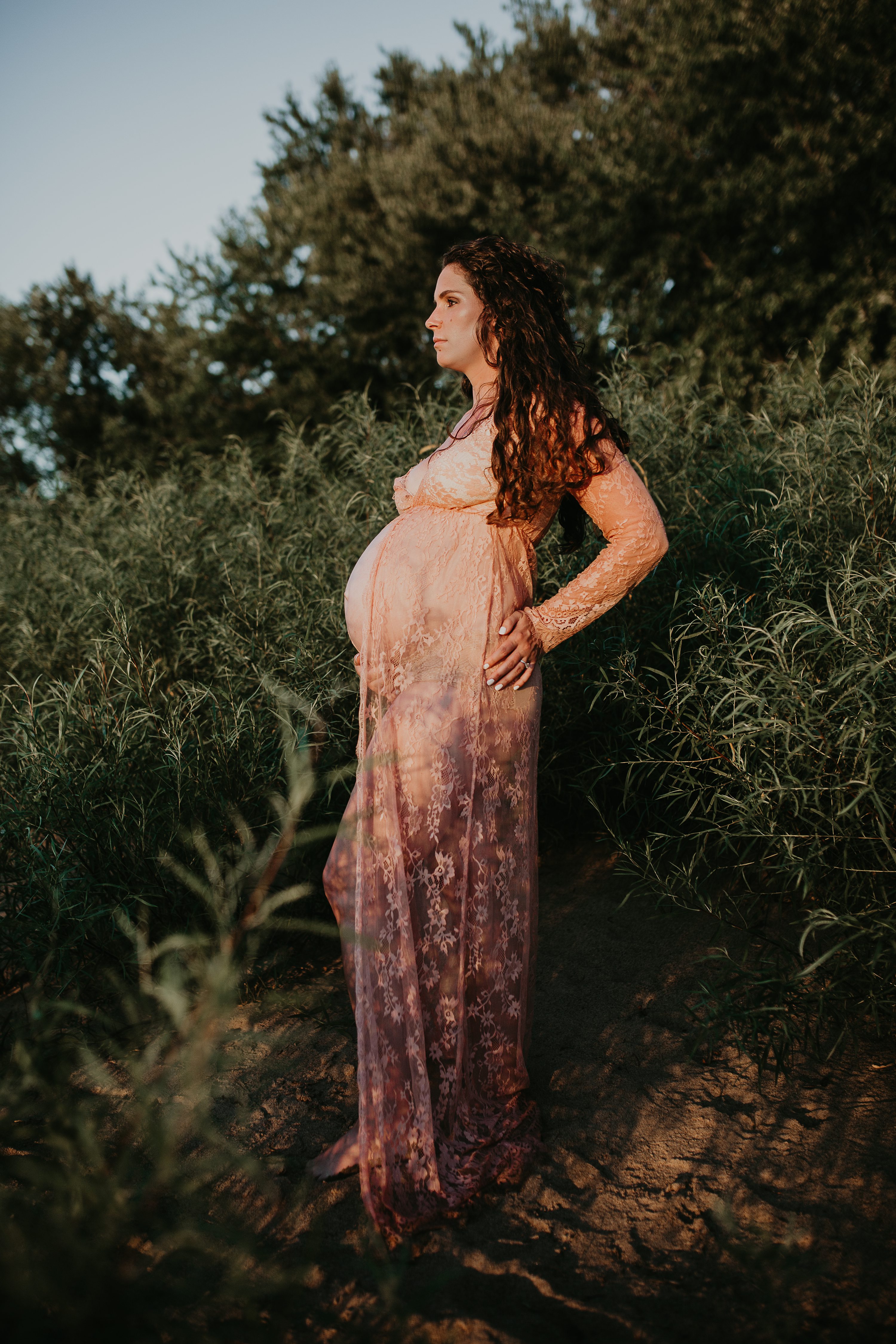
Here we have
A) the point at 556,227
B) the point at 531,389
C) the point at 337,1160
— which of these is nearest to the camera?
the point at 531,389

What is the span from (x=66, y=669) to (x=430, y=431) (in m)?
2.43

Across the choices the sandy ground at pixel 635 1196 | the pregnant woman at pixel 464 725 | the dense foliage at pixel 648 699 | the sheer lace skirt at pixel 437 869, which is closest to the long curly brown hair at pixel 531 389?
the pregnant woman at pixel 464 725

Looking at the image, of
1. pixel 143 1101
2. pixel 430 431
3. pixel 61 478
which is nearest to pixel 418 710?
pixel 143 1101

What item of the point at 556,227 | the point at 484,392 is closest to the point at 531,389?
the point at 484,392

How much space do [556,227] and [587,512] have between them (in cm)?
867

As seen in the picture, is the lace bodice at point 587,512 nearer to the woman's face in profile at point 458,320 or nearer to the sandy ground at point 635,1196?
the woman's face in profile at point 458,320

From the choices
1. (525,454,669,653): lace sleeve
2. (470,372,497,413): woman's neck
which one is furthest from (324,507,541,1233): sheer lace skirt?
(470,372,497,413): woman's neck

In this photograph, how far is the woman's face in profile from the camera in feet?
6.42

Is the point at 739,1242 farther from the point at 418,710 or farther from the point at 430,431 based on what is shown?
the point at 430,431

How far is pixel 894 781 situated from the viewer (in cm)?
211

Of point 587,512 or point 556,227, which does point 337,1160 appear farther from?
point 556,227

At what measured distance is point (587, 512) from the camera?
1997 mm

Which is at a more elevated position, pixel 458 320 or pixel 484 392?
pixel 458 320

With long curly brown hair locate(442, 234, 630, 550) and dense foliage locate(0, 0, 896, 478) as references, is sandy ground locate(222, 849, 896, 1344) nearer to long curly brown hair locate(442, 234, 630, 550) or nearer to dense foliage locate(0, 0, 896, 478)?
long curly brown hair locate(442, 234, 630, 550)
